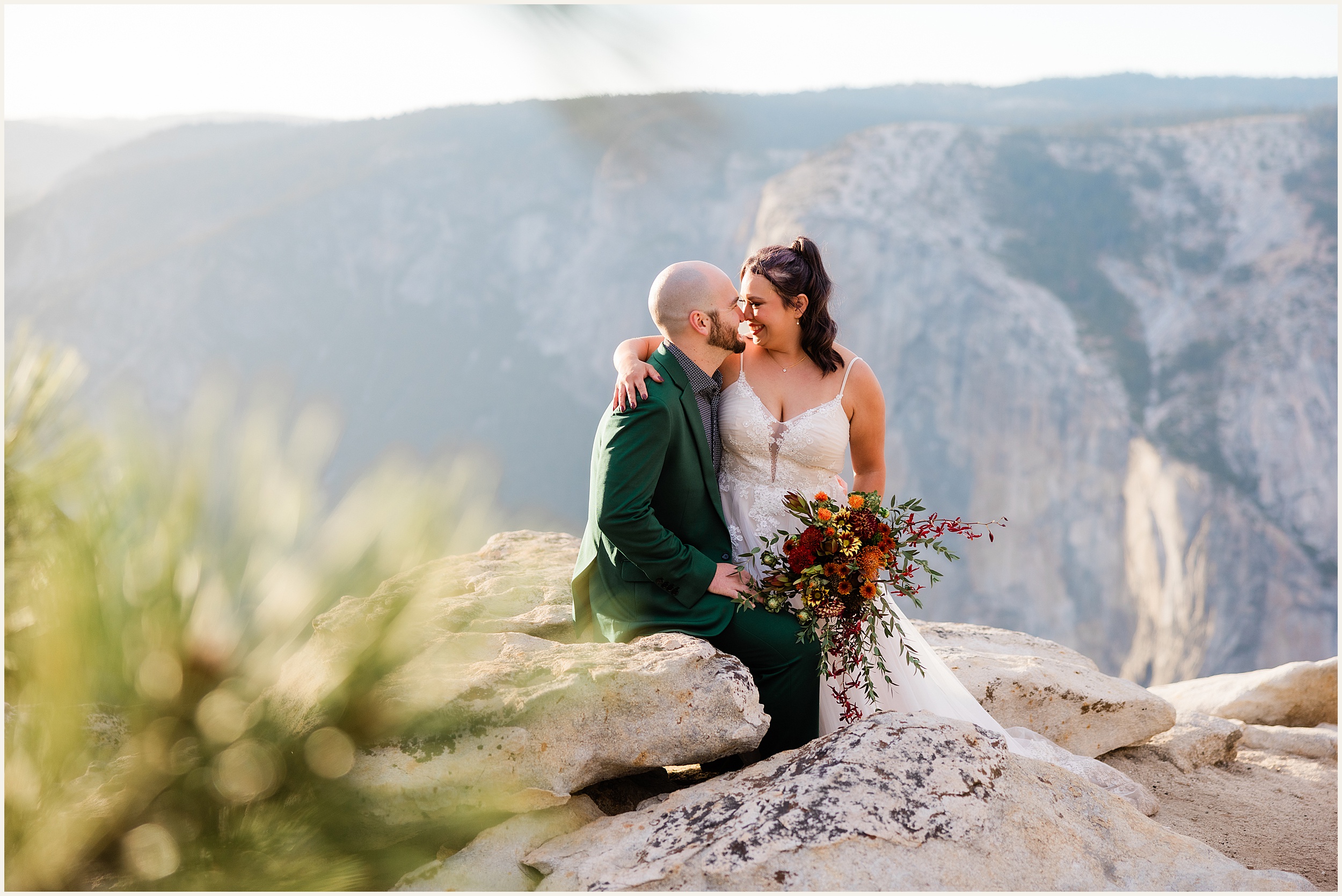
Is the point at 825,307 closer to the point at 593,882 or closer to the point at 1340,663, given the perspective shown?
the point at 593,882

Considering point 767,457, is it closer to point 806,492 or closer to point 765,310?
point 806,492

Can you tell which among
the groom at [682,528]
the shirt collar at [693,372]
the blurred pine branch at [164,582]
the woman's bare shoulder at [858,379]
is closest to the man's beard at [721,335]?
the groom at [682,528]

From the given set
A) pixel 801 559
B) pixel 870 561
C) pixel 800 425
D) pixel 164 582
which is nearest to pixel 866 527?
pixel 870 561

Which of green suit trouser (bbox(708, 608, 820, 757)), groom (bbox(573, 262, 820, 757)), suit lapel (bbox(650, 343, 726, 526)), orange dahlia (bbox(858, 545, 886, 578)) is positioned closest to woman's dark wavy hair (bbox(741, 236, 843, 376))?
groom (bbox(573, 262, 820, 757))

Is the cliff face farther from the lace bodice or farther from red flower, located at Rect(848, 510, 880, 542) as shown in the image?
red flower, located at Rect(848, 510, 880, 542)

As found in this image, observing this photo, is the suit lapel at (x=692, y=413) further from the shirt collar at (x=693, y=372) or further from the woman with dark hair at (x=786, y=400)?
the woman with dark hair at (x=786, y=400)

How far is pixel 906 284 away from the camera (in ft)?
110

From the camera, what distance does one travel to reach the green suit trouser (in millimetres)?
3182

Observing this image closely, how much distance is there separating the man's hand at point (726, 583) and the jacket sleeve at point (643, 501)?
0.05 meters

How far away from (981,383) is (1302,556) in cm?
1074

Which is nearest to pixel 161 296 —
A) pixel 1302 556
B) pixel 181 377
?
pixel 181 377

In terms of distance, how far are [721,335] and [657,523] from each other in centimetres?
78

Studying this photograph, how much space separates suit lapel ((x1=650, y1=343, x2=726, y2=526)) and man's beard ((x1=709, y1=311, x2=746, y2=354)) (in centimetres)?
16

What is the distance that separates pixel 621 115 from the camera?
209 centimetres
